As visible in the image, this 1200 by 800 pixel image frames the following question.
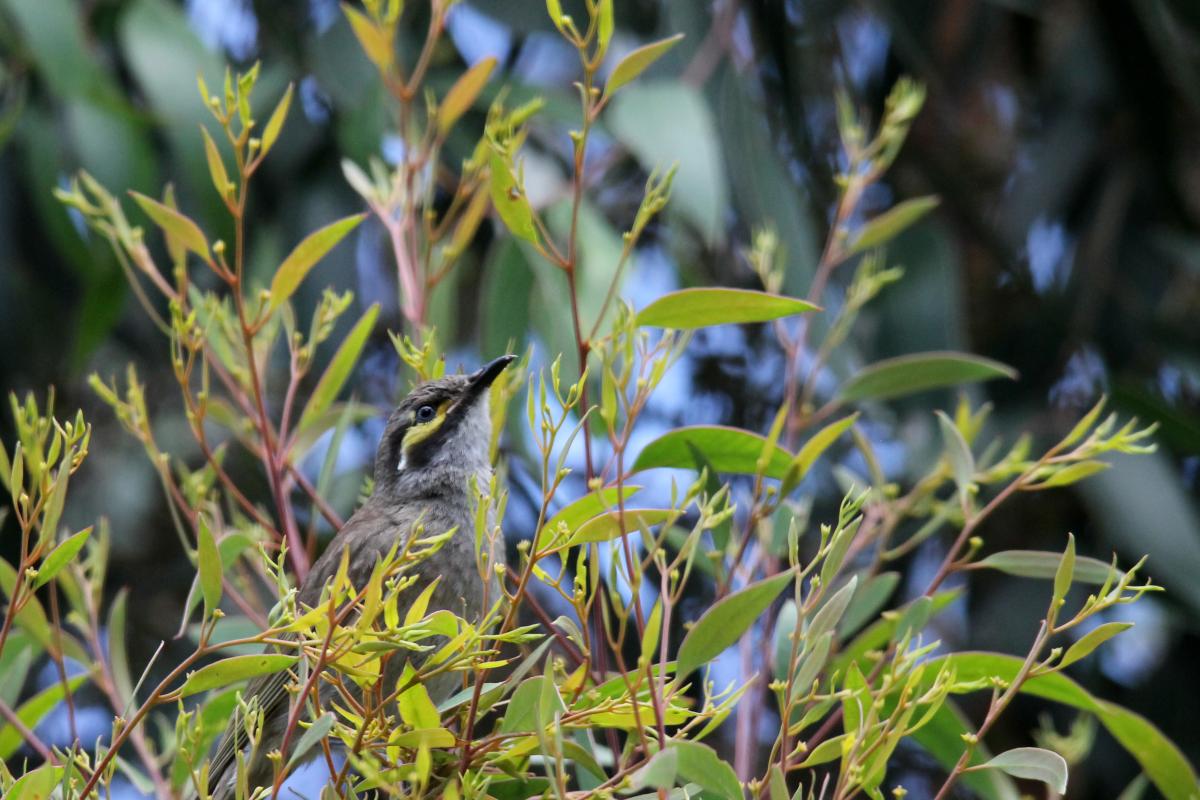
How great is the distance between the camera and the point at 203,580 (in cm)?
154

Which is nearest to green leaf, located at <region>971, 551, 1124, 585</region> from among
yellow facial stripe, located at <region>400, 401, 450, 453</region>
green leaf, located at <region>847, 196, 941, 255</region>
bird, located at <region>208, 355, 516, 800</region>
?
green leaf, located at <region>847, 196, 941, 255</region>

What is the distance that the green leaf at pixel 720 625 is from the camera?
154 cm

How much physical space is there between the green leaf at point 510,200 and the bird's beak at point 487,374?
0.54 meters

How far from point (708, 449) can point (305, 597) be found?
1.13m

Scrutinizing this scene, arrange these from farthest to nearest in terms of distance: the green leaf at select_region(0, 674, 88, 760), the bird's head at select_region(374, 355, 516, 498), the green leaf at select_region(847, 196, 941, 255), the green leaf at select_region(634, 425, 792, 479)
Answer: the bird's head at select_region(374, 355, 516, 498) < the green leaf at select_region(847, 196, 941, 255) < the green leaf at select_region(0, 674, 88, 760) < the green leaf at select_region(634, 425, 792, 479)

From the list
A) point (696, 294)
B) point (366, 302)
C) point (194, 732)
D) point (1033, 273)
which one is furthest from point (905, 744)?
point (194, 732)

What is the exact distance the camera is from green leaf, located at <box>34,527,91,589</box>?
1552 mm

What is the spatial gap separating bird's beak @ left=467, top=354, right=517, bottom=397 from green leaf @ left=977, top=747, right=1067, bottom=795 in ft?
3.50

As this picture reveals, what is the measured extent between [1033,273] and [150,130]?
2.80 m

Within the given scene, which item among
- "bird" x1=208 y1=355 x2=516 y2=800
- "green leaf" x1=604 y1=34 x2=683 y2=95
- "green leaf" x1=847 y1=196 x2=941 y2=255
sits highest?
"green leaf" x1=604 y1=34 x2=683 y2=95

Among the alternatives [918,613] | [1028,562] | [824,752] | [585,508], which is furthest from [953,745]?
[585,508]

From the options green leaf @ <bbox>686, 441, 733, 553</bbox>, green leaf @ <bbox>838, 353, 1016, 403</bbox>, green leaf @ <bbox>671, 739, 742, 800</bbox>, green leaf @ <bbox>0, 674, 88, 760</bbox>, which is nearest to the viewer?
green leaf @ <bbox>671, 739, 742, 800</bbox>

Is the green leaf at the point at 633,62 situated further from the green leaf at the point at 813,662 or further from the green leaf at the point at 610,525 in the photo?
the green leaf at the point at 813,662

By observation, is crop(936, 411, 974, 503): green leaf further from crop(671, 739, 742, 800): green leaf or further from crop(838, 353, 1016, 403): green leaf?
crop(671, 739, 742, 800): green leaf
